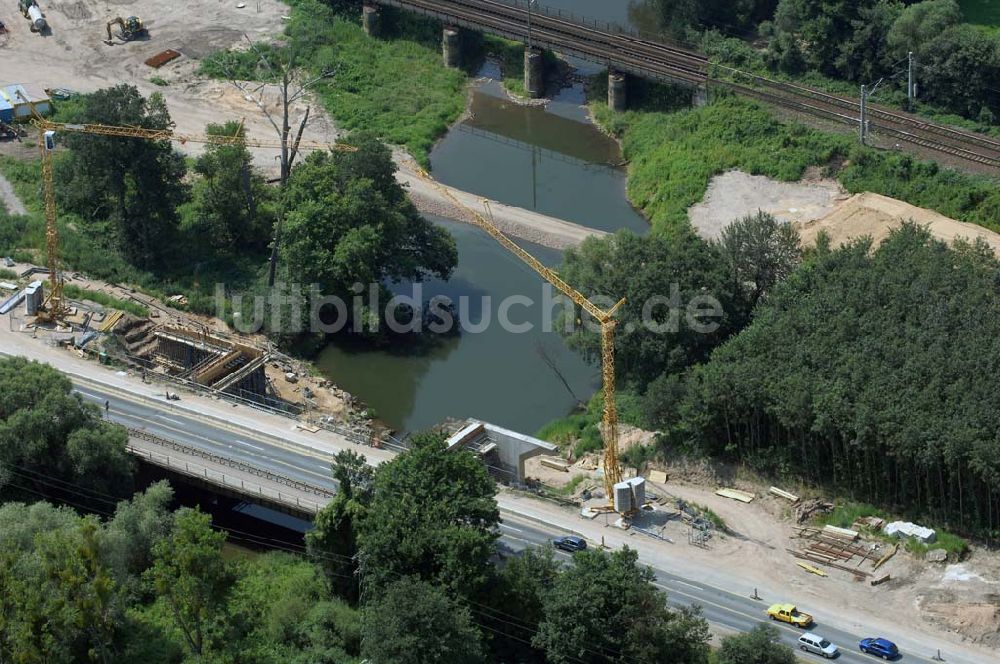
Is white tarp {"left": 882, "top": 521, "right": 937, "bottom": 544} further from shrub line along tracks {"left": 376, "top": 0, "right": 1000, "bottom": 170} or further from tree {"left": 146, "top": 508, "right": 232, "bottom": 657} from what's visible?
shrub line along tracks {"left": 376, "top": 0, "right": 1000, "bottom": 170}

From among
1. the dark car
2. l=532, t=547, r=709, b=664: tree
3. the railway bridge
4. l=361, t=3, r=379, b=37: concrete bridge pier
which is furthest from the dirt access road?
l=532, t=547, r=709, b=664: tree

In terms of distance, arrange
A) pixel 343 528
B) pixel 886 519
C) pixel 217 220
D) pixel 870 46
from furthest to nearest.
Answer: pixel 870 46, pixel 217 220, pixel 886 519, pixel 343 528

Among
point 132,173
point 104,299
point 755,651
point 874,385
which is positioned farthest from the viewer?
point 132,173

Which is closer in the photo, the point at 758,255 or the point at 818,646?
the point at 818,646

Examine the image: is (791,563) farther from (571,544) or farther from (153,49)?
(153,49)

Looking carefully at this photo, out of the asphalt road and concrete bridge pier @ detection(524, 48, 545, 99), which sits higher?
concrete bridge pier @ detection(524, 48, 545, 99)

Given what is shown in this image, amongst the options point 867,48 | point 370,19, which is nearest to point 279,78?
point 370,19

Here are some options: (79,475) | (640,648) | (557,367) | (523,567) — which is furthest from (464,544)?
(557,367)
